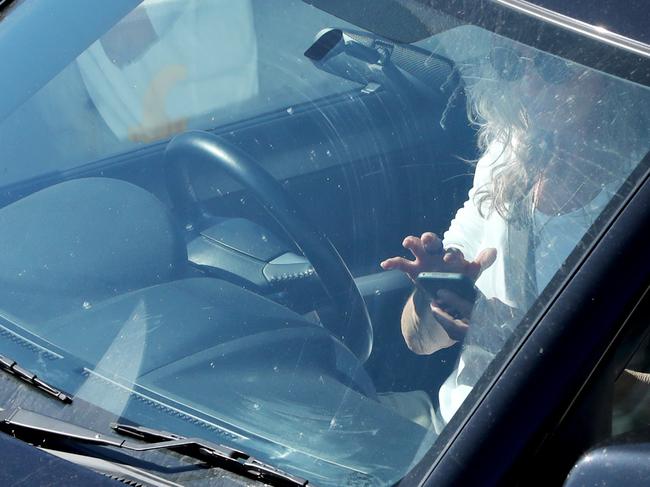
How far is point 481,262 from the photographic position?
1542 mm

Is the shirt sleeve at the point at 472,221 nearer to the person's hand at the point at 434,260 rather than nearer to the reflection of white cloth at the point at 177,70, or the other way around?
the person's hand at the point at 434,260

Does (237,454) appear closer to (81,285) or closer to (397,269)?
(397,269)

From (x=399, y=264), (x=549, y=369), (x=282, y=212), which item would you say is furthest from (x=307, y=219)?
(x=549, y=369)

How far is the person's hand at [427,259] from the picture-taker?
1.55 meters

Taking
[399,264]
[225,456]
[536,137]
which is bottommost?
[225,456]

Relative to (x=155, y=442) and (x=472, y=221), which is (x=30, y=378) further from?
(x=472, y=221)

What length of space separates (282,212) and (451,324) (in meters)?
0.39

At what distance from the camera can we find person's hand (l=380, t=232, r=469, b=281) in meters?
1.55

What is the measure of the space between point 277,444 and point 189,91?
29.3 inches

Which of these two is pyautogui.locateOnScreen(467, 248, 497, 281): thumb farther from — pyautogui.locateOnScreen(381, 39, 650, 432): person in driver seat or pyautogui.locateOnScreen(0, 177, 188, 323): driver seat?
pyautogui.locateOnScreen(0, 177, 188, 323): driver seat

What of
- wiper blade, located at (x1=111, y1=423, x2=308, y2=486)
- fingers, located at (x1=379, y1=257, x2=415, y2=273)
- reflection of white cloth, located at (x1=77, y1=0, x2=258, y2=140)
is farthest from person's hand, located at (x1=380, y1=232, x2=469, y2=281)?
reflection of white cloth, located at (x1=77, y1=0, x2=258, y2=140)

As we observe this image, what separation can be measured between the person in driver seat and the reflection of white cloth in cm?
54

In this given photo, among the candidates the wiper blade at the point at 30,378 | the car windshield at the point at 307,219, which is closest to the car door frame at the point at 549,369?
the car windshield at the point at 307,219

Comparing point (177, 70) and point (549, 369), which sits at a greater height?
point (177, 70)
